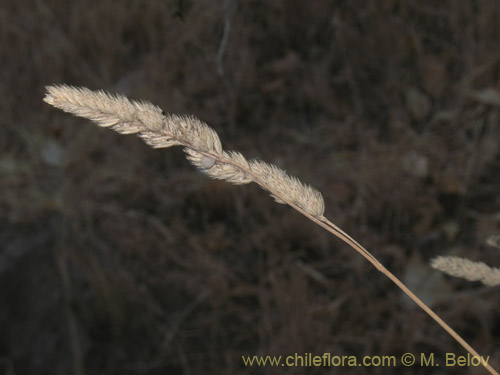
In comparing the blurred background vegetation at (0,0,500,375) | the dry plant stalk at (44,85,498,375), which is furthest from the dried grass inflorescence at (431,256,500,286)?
the blurred background vegetation at (0,0,500,375)

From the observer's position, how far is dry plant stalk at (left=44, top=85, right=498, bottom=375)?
28.5 inches

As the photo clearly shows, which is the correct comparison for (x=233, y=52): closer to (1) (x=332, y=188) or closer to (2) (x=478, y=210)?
(1) (x=332, y=188)

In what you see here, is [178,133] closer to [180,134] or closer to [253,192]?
[180,134]

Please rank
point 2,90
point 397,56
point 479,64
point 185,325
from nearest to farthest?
point 185,325, point 479,64, point 397,56, point 2,90

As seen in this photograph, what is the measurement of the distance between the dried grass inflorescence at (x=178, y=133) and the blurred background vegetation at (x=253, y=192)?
99cm

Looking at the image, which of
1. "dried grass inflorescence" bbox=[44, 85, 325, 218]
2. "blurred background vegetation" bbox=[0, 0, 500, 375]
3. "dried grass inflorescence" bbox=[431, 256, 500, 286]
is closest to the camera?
"dried grass inflorescence" bbox=[44, 85, 325, 218]

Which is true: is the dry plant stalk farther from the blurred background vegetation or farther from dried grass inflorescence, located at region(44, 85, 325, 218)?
the blurred background vegetation

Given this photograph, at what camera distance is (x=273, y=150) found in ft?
8.46

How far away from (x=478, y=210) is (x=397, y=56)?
0.88 m

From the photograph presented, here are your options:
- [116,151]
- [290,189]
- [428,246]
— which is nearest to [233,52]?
[116,151]

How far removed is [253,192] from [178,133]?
1.53m

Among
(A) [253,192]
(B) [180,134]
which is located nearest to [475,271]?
(B) [180,134]

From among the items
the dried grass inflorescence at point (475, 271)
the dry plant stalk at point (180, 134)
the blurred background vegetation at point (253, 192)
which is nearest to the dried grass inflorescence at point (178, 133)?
the dry plant stalk at point (180, 134)

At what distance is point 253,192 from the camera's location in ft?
7.48
